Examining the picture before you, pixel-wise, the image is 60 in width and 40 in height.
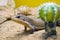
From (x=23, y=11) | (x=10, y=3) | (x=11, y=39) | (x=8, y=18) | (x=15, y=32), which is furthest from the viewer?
(x=10, y=3)

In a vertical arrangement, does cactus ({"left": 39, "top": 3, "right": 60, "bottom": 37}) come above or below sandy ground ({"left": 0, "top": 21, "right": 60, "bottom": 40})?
above

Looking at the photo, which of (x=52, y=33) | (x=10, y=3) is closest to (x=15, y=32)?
(x=52, y=33)

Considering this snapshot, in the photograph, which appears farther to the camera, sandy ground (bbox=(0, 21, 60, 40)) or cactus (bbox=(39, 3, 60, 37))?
sandy ground (bbox=(0, 21, 60, 40))

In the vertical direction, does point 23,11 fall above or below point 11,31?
above

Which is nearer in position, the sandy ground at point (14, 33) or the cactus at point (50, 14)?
the cactus at point (50, 14)

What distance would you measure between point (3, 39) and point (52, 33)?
327 millimetres

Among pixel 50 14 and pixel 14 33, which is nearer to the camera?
pixel 50 14

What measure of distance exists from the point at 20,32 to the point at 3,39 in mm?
131

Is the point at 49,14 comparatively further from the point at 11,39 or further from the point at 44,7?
the point at 11,39

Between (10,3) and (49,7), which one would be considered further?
(10,3)

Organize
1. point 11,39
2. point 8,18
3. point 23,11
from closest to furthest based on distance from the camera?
1. point 11,39
2. point 23,11
3. point 8,18

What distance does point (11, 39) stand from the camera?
91 cm

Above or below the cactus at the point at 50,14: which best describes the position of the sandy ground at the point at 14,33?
below

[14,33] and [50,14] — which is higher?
[50,14]
